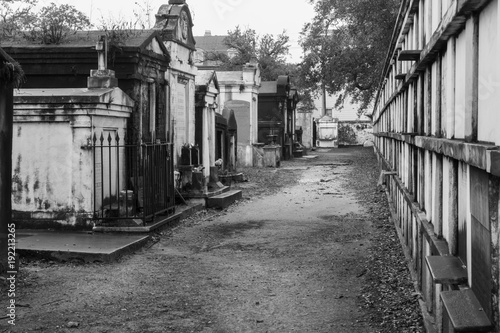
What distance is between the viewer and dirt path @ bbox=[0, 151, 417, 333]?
17.3 feet

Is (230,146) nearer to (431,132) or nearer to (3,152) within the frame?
(3,152)

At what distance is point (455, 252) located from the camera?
344cm

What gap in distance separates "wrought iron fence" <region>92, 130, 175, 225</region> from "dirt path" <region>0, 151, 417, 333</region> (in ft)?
1.93

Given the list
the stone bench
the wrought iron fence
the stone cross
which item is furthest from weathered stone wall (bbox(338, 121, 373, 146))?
the stone bench

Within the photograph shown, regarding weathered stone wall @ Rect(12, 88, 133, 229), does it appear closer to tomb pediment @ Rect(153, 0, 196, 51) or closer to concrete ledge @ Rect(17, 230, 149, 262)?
concrete ledge @ Rect(17, 230, 149, 262)

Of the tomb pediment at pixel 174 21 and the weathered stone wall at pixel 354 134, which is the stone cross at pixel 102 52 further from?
the weathered stone wall at pixel 354 134

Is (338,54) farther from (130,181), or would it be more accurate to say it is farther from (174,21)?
(130,181)

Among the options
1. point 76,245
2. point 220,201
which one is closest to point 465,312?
point 76,245

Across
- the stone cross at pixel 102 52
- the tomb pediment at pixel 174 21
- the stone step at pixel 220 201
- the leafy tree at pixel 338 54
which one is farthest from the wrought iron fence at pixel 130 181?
the leafy tree at pixel 338 54

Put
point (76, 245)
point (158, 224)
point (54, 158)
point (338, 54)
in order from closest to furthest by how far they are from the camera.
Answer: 1. point (76, 245)
2. point (54, 158)
3. point (158, 224)
4. point (338, 54)

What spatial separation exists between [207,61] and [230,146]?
87.2ft

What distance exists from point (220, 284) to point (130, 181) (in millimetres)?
4381

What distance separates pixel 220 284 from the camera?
662 cm

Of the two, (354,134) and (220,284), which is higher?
(354,134)
